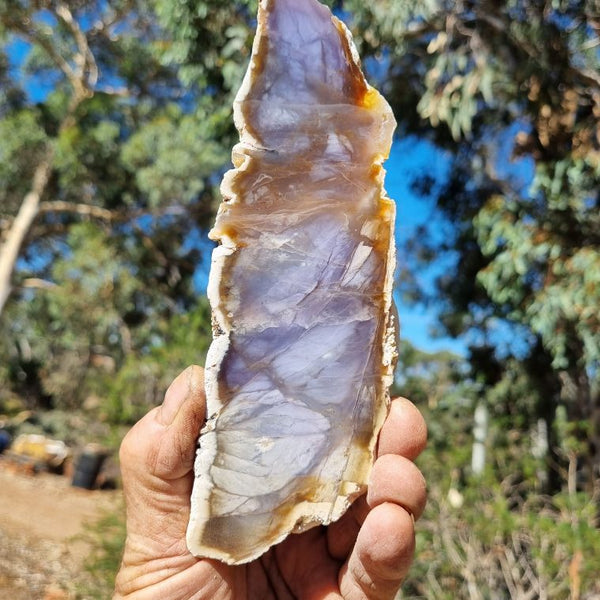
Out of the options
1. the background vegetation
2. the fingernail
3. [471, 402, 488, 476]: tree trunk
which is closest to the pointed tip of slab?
the fingernail

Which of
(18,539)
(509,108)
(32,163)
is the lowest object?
(18,539)

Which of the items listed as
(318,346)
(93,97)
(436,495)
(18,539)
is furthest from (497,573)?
(93,97)

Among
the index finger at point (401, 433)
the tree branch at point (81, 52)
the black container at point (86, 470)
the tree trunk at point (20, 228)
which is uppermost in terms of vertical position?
the index finger at point (401, 433)

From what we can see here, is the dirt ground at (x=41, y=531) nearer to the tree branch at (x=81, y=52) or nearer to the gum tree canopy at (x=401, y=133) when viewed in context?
the gum tree canopy at (x=401, y=133)

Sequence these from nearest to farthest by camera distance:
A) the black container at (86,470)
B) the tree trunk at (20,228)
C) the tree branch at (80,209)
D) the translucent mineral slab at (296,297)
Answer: the translucent mineral slab at (296,297) → the black container at (86,470) → the tree trunk at (20,228) → the tree branch at (80,209)

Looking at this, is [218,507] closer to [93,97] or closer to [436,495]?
[436,495]

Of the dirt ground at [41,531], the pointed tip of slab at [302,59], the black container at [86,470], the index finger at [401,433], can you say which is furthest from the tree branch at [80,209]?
the index finger at [401,433]

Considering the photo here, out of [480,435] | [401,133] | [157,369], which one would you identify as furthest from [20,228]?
[480,435]
